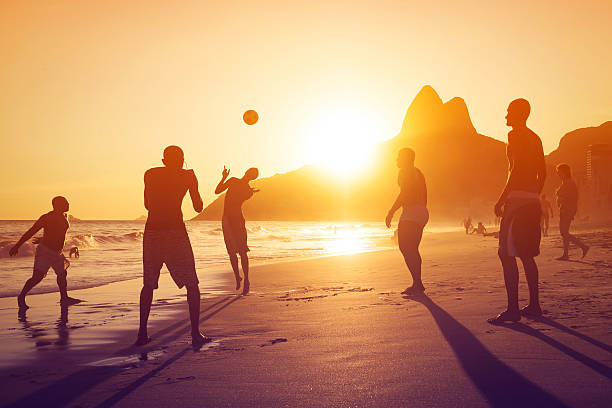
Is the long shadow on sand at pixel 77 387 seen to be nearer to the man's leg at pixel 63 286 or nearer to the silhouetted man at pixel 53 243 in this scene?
the man's leg at pixel 63 286

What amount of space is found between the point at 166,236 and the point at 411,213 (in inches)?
161

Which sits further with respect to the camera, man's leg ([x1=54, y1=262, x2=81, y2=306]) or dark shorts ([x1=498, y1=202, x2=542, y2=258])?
man's leg ([x1=54, y1=262, x2=81, y2=306])

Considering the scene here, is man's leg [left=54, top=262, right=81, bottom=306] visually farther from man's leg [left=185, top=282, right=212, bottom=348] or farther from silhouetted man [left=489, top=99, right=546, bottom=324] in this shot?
silhouetted man [left=489, top=99, right=546, bottom=324]

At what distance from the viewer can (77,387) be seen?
11.7 feet

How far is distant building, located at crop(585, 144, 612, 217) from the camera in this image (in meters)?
57.3

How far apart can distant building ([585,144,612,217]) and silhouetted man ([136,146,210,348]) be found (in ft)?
197

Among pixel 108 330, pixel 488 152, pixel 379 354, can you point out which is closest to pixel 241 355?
pixel 379 354

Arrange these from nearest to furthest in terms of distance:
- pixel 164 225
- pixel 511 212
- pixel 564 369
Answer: pixel 564 369 < pixel 164 225 < pixel 511 212

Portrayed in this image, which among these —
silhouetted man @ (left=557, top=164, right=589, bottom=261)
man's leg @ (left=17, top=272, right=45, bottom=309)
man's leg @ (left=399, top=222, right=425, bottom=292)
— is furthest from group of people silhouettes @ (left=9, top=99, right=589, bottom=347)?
silhouetted man @ (left=557, top=164, right=589, bottom=261)

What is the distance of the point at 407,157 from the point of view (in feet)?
27.1

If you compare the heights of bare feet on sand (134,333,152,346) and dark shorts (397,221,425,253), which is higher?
dark shorts (397,221,425,253)

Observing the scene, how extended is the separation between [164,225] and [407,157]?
4343 mm

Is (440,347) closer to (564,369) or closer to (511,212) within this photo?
(564,369)

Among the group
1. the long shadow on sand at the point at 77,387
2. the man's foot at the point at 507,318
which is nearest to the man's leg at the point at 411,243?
the man's foot at the point at 507,318
